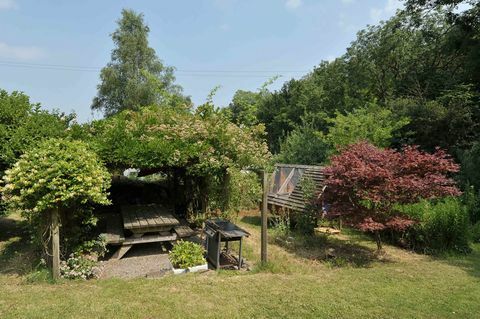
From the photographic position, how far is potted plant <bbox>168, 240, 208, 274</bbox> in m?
5.55

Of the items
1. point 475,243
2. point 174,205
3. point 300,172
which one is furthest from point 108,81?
point 475,243

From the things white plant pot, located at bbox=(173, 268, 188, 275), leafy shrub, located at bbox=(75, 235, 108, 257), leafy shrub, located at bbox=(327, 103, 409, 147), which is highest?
leafy shrub, located at bbox=(327, 103, 409, 147)

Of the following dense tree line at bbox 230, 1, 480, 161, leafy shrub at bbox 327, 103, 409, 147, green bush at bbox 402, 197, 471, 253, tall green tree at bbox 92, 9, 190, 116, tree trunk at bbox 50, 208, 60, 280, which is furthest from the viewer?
tall green tree at bbox 92, 9, 190, 116

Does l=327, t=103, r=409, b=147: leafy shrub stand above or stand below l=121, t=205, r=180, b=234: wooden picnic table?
above

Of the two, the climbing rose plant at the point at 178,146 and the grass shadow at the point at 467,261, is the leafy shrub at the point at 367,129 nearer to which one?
the grass shadow at the point at 467,261

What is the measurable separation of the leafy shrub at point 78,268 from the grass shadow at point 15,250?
685 millimetres

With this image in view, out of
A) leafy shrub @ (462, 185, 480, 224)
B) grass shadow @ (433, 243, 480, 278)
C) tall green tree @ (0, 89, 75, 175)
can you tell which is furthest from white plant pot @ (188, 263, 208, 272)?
leafy shrub @ (462, 185, 480, 224)

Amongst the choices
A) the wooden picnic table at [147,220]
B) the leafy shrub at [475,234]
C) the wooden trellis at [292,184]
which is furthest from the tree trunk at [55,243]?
the leafy shrub at [475,234]

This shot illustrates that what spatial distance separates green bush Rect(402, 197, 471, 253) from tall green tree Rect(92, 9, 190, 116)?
19.6 metres

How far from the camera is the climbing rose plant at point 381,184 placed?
21.0 ft

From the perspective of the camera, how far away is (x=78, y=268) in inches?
208

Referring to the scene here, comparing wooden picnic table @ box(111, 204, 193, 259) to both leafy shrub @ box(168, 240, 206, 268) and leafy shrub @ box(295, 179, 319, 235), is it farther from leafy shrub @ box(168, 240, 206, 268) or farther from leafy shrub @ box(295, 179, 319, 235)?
leafy shrub @ box(295, 179, 319, 235)

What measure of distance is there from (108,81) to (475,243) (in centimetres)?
2306

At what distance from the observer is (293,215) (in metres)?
8.90
